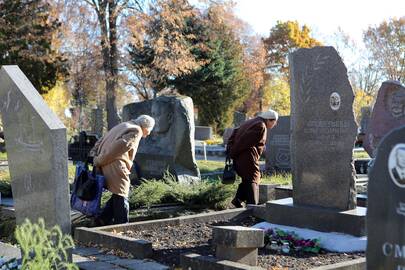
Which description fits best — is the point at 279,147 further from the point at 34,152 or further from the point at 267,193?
the point at 34,152

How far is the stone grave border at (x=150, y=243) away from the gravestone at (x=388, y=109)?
288 centimetres

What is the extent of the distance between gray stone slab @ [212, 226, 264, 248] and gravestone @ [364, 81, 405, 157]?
5.14 metres

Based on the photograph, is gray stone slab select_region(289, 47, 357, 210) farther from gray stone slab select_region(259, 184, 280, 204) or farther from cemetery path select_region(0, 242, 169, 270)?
gray stone slab select_region(259, 184, 280, 204)

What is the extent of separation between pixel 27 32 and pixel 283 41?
38169mm

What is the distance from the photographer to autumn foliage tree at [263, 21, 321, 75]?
61.6 meters

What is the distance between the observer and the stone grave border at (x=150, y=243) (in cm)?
541

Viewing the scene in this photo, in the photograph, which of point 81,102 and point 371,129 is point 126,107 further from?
point 81,102

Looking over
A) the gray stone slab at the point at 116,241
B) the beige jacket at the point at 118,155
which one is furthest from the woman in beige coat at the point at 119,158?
the gray stone slab at the point at 116,241

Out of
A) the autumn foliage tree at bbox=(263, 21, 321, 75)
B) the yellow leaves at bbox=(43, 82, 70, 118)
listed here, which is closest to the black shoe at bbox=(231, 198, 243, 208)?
the yellow leaves at bbox=(43, 82, 70, 118)

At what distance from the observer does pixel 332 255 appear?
6.46 metres

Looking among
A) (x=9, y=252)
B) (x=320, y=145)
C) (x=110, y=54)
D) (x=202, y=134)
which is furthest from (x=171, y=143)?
(x=202, y=134)

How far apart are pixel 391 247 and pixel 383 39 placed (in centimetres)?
5198

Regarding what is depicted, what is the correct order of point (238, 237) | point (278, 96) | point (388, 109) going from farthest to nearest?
point (278, 96) → point (388, 109) → point (238, 237)

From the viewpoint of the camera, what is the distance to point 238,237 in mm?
5410
